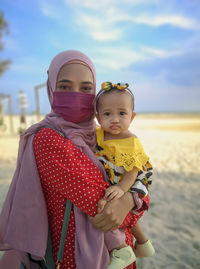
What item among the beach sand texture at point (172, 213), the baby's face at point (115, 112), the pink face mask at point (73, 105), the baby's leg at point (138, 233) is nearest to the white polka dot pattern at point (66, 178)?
the pink face mask at point (73, 105)

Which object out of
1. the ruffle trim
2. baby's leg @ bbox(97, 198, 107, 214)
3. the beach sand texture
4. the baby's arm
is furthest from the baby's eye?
the beach sand texture

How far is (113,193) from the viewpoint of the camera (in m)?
1.44

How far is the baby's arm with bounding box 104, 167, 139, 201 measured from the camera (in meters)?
1.44

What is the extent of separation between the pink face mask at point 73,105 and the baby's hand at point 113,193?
0.55 meters

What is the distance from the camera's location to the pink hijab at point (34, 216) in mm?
1461

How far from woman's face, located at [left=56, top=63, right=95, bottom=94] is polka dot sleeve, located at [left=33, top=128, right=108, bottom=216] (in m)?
0.36

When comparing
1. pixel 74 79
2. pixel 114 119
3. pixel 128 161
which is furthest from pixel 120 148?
pixel 74 79

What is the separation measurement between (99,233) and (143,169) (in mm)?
521

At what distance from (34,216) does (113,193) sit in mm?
530

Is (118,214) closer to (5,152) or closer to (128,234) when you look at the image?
(128,234)

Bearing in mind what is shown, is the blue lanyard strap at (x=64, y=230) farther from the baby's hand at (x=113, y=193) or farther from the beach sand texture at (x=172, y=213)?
the beach sand texture at (x=172, y=213)

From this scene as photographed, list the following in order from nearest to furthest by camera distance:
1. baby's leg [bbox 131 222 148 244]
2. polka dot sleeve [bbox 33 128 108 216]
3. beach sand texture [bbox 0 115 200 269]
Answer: polka dot sleeve [bbox 33 128 108 216] < baby's leg [bbox 131 222 148 244] < beach sand texture [bbox 0 115 200 269]

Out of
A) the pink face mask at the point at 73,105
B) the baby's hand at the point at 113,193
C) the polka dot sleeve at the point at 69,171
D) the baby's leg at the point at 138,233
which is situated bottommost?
the baby's leg at the point at 138,233

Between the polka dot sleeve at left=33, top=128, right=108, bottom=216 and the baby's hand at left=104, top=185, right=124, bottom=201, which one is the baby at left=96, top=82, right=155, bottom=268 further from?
the polka dot sleeve at left=33, top=128, right=108, bottom=216
